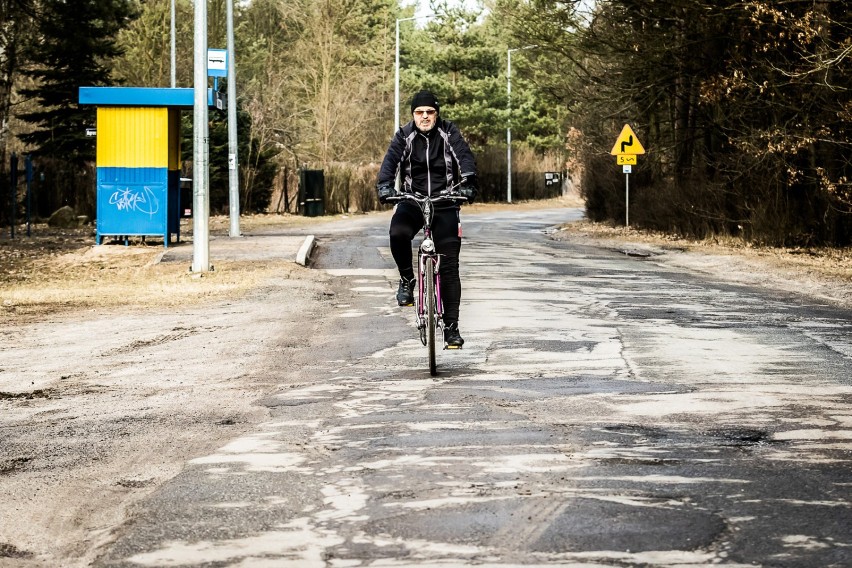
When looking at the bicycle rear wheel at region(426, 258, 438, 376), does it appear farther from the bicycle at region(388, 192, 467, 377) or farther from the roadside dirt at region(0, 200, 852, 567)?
the roadside dirt at region(0, 200, 852, 567)

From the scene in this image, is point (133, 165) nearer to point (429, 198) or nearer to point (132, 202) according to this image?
point (132, 202)

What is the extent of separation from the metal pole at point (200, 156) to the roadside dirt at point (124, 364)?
46 centimetres

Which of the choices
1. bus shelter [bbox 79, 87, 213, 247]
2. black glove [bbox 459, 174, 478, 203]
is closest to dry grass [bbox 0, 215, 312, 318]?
bus shelter [bbox 79, 87, 213, 247]

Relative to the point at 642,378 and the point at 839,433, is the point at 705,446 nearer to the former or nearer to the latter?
the point at 839,433

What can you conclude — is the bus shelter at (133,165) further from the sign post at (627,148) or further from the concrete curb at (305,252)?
the sign post at (627,148)

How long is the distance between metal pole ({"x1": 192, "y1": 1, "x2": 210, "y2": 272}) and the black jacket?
10304 mm

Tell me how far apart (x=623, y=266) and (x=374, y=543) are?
1846cm

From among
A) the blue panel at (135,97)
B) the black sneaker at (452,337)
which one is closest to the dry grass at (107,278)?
the blue panel at (135,97)

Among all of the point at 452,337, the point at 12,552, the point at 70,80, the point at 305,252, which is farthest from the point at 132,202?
the point at 12,552

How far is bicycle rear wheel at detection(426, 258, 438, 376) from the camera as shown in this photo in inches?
387

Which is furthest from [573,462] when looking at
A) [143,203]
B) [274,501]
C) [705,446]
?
[143,203]

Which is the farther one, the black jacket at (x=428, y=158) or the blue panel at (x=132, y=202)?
the blue panel at (x=132, y=202)

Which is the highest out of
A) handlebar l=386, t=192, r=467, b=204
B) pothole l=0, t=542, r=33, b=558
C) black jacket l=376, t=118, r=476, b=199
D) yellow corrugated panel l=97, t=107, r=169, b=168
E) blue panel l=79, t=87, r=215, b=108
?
blue panel l=79, t=87, r=215, b=108

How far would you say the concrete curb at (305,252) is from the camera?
74.9 ft
